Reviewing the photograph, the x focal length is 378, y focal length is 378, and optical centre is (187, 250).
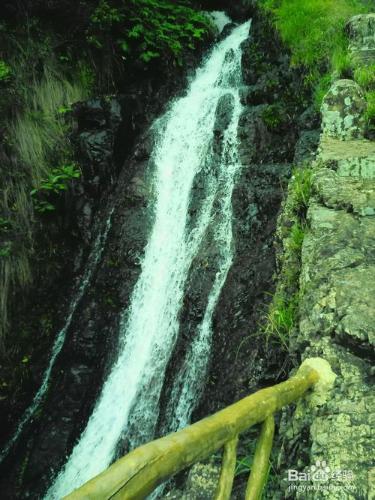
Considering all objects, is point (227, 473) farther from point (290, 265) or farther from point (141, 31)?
point (141, 31)

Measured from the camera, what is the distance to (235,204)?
5.65 meters

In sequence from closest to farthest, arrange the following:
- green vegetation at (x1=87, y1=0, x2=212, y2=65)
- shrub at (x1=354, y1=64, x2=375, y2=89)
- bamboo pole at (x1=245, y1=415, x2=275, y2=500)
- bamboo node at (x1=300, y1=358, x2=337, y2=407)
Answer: bamboo pole at (x1=245, y1=415, x2=275, y2=500) < bamboo node at (x1=300, y1=358, x2=337, y2=407) < shrub at (x1=354, y1=64, x2=375, y2=89) < green vegetation at (x1=87, y1=0, x2=212, y2=65)

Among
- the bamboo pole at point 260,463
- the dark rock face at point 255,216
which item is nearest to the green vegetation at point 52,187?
the dark rock face at point 255,216

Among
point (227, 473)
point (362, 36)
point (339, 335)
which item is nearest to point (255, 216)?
point (362, 36)

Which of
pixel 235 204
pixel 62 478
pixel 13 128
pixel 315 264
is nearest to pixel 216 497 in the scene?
pixel 315 264

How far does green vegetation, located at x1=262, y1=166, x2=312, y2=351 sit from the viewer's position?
2.83m

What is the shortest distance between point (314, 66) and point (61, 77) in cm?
467

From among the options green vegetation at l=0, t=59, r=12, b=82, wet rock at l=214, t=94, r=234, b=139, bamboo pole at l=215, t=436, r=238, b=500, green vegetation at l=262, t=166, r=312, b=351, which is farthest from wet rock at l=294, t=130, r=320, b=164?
green vegetation at l=0, t=59, r=12, b=82

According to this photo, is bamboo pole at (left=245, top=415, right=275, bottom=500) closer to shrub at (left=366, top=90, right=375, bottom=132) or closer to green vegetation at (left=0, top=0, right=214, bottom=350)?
shrub at (left=366, top=90, right=375, bottom=132)

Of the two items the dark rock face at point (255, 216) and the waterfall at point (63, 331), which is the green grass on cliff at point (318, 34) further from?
the waterfall at point (63, 331)

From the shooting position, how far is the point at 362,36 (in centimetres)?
506

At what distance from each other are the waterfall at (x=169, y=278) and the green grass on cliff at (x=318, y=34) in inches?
50.4

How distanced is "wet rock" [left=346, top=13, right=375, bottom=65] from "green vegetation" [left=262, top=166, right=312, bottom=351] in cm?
231

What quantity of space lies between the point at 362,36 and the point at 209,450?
5666mm
